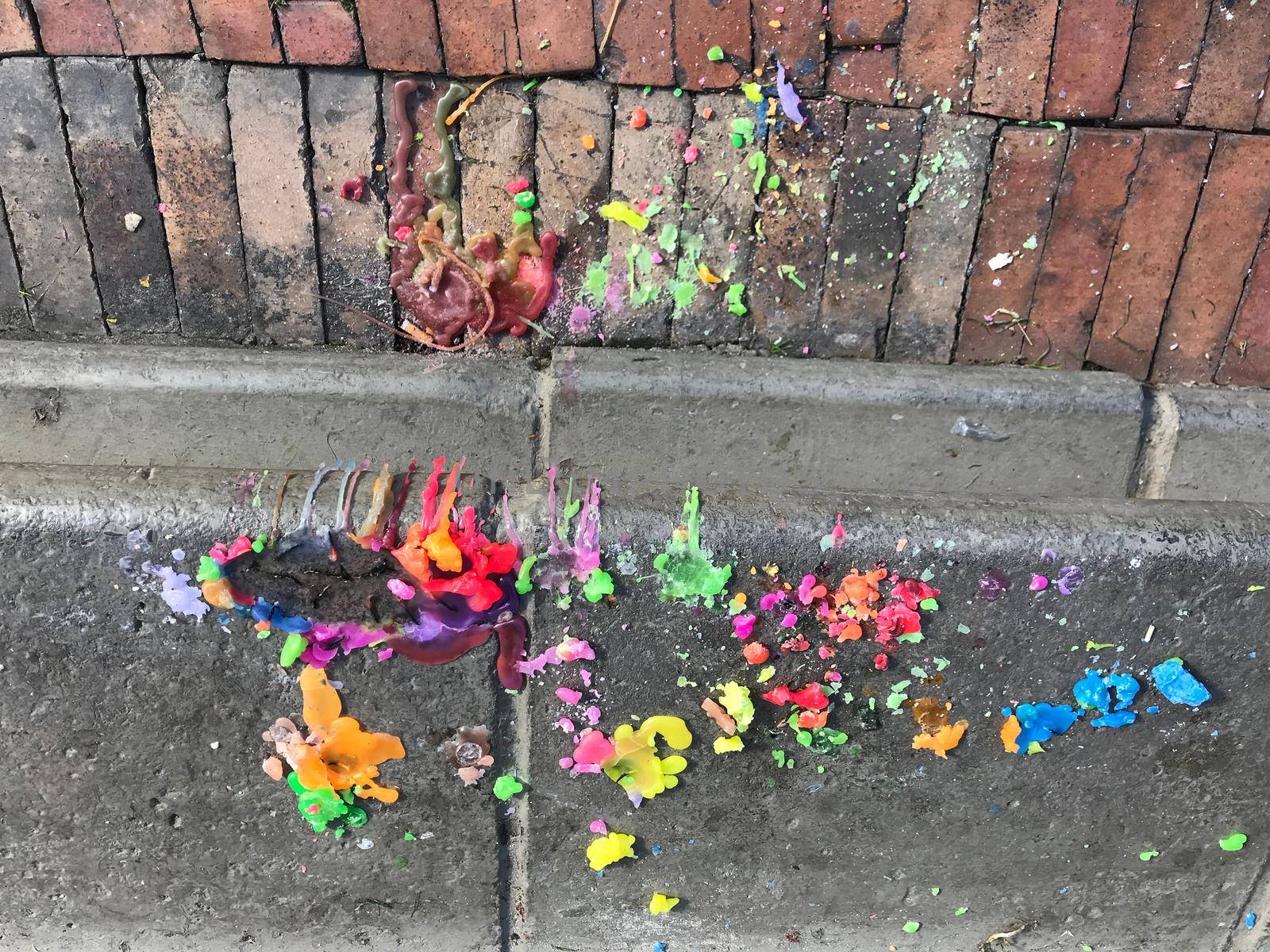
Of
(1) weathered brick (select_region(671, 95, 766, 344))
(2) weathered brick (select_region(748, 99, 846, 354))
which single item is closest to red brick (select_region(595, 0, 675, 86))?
(1) weathered brick (select_region(671, 95, 766, 344))

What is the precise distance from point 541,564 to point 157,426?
1122 millimetres

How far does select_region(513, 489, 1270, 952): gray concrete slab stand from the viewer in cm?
167

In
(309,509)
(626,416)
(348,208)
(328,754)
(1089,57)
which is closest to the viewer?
(309,509)

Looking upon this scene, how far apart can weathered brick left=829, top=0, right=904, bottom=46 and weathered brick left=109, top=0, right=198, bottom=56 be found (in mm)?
1385

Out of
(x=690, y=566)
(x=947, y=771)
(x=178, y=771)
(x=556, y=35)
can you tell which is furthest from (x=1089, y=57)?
(x=178, y=771)

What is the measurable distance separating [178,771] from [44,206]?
1319 mm

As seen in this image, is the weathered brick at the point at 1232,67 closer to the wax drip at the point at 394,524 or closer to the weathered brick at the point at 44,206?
the wax drip at the point at 394,524

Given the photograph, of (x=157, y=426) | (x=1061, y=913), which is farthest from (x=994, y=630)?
(x=157, y=426)

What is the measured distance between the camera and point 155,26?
1760 mm

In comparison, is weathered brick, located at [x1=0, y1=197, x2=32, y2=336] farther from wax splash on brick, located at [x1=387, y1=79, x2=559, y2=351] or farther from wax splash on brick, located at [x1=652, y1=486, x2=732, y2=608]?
wax splash on brick, located at [x1=652, y1=486, x2=732, y2=608]

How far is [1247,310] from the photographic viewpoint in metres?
2.09

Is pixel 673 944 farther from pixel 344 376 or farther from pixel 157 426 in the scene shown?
pixel 157 426

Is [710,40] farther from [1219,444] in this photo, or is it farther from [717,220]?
[1219,444]

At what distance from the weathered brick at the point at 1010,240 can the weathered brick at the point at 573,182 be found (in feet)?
3.00
